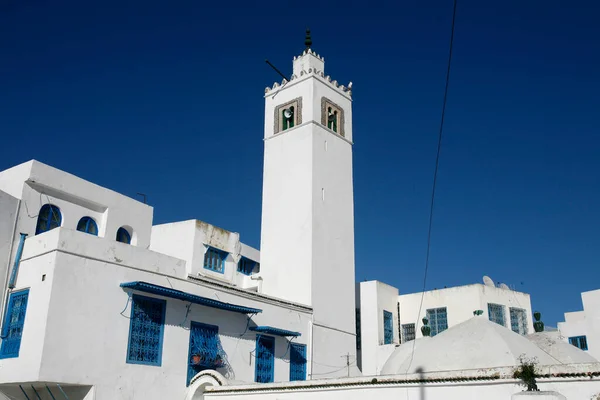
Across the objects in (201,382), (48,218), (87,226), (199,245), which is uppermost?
(199,245)

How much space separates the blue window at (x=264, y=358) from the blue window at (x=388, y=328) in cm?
795

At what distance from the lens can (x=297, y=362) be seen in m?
19.3

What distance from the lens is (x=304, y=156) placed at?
22625mm

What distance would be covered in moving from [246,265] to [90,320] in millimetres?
11893

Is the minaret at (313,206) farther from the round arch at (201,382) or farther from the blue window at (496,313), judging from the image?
the blue window at (496,313)

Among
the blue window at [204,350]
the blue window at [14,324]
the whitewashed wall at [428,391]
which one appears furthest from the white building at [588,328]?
the blue window at [14,324]

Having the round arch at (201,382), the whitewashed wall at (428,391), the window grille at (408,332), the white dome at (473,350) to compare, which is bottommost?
the whitewashed wall at (428,391)

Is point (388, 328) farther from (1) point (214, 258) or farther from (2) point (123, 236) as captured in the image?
(2) point (123, 236)

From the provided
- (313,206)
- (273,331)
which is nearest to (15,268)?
(273,331)

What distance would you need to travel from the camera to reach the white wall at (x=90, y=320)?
42.6ft

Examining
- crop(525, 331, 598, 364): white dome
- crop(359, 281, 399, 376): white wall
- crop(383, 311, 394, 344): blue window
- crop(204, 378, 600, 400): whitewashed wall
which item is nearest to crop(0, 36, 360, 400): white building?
crop(204, 378, 600, 400): whitewashed wall

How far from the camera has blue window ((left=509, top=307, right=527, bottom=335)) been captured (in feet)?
84.5

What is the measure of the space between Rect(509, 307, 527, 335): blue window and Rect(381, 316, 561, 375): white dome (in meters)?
14.2

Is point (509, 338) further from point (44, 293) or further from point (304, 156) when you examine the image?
point (304, 156)
